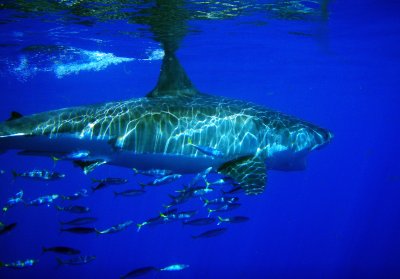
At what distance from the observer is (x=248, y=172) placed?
284 inches

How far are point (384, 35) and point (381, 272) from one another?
2707 cm

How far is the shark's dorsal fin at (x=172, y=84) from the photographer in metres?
9.21

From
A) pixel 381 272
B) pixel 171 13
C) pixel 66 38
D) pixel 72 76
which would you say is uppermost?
pixel 171 13

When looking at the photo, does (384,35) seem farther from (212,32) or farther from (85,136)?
(85,136)

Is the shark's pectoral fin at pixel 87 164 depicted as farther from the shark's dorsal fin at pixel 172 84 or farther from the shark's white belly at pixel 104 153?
the shark's dorsal fin at pixel 172 84

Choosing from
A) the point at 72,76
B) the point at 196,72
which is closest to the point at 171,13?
the point at 196,72

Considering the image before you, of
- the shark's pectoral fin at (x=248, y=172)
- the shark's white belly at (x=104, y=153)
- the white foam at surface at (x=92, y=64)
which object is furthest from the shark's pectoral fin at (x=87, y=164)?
the white foam at surface at (x=92, y=64)

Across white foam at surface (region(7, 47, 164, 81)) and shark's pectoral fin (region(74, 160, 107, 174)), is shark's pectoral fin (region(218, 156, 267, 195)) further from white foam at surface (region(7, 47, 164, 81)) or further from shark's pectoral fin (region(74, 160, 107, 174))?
white foam at surface (region(7, 47, 164, 81))

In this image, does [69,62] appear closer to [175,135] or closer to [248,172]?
[175,135]

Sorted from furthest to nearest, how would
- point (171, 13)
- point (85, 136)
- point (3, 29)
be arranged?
point (3, 29)
point (171, 13)
point (85, 136)

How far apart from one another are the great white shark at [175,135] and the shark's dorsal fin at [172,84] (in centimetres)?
11

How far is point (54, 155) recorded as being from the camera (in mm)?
7363

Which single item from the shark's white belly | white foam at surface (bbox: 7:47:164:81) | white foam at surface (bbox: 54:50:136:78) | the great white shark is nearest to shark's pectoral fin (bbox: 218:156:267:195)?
the great white shark

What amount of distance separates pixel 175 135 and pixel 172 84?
2076 millimetres
